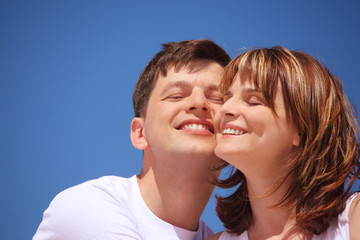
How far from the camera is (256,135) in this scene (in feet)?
6.22

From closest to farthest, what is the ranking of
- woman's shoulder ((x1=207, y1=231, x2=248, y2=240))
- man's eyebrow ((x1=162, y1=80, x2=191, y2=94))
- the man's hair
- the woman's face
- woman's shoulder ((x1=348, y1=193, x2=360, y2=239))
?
woman's shoulder ((x1=348, y1=193, x2=360, y2=239)) → the woman's face → woman's shoulder ((x1=207, y1=231, x2=248, y2=240)) → man's eyebrow ((x1=162, y1=80, x2=191, y2=94)) → the man's hair

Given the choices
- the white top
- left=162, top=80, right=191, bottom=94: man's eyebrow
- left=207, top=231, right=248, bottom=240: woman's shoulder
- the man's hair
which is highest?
the man's hair

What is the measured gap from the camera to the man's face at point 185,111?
240 cm

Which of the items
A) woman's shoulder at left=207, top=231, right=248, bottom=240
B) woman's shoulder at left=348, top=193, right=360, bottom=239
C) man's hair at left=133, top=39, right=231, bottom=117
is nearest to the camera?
woman's shoulder at left=348, top=193, right=360, bottom=239

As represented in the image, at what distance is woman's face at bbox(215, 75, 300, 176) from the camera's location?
1.89 meters

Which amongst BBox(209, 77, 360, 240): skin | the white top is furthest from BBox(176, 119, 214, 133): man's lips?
the white top

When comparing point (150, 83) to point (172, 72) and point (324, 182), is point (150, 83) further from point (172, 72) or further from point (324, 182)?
point (324, 182)

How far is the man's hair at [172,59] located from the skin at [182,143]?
62 millimetres

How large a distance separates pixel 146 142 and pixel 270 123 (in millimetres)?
1124

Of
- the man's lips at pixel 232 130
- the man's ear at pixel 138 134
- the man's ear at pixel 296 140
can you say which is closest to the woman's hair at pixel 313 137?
the man's ear at pixel 296 140

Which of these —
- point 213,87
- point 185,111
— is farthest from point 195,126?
point 213,87

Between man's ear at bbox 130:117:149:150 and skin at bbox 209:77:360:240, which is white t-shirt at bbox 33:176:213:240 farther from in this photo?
skin at bbox 209:77:360:240

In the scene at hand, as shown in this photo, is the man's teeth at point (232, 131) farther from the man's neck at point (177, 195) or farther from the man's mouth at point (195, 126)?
the man's neck at point (177, 195)

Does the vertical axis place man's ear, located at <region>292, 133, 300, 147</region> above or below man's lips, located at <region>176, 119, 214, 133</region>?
below
